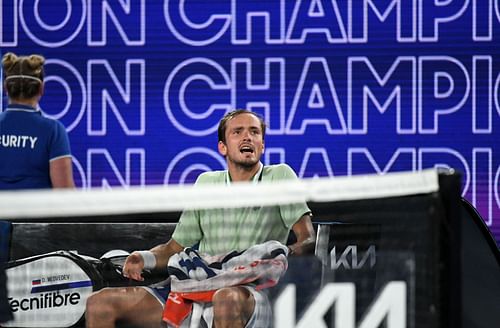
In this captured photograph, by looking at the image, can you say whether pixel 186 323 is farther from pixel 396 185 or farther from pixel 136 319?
pixel 396 185

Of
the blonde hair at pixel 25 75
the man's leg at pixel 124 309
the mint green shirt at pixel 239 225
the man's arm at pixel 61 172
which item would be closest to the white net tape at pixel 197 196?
the mint green shirt at pixel 239 225

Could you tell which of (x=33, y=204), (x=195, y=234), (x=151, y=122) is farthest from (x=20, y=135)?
(x=33, y=204)

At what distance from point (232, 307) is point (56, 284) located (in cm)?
52

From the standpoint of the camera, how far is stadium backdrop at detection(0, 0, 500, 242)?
5.30 metres

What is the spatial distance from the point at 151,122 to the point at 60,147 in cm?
141

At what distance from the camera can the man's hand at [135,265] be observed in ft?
8.07

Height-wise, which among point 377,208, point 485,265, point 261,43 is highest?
point 261,43

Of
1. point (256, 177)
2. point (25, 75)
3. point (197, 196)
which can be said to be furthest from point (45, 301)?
point (25, 75)

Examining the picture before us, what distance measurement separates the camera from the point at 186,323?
243 cm

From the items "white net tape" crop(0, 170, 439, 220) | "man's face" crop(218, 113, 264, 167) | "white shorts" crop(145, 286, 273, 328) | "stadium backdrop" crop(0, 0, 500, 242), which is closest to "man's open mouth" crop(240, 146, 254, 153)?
"man's face" crop(218, 113, 264, 167)

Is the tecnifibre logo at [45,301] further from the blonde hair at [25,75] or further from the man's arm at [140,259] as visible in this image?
the blonde hair at [25,75]

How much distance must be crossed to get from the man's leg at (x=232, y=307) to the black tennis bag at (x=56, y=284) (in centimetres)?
21

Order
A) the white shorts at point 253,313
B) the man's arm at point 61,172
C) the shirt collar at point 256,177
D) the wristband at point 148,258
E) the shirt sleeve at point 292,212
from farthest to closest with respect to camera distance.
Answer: the man's arm at point 61,172
the shirt collar at point 256,177
the wristband at point 148,258
the shirt sleeve at point 292,212
the white shorts at point 253,313

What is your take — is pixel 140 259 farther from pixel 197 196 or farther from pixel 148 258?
pixel 197 196
